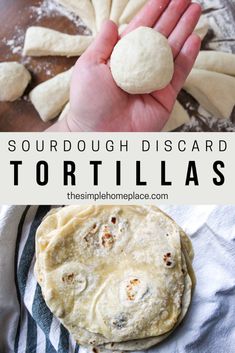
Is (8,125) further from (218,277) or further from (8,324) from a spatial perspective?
(218,277)

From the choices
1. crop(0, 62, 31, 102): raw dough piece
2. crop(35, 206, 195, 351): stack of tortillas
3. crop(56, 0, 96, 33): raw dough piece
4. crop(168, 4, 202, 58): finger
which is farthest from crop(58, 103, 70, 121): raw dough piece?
crop(35, 206, 195, 351): stack of tortillas

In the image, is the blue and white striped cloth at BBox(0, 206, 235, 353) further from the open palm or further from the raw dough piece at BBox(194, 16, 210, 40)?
the raw dough piece at BBox(194, 16, 210, 40)

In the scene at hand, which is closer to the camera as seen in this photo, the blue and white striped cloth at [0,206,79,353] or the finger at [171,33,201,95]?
the blue and white striped cloth at [0,206,79,353]

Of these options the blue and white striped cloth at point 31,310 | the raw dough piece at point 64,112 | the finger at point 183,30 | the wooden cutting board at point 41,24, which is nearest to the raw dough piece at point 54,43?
the wooden cutting board at point 41,24

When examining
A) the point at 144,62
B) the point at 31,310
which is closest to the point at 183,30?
the point at 144,62

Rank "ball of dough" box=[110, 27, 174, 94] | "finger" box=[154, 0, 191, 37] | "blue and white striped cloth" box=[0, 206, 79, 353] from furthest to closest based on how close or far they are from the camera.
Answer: "finger" box=[154, 0, 191, 37], "ball of dough" box=[110, 27, 174, 94], "blue and white striped cloth" box=[0, 206, 79, 353]

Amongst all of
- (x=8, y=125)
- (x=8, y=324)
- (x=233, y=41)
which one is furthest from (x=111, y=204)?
(x=233, y=41)

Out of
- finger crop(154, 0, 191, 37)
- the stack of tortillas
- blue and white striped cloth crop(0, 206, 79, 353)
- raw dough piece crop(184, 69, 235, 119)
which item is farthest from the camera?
raw dough piece crop(184, 69, 235, 119)

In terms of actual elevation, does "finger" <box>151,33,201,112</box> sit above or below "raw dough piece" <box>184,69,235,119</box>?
above
